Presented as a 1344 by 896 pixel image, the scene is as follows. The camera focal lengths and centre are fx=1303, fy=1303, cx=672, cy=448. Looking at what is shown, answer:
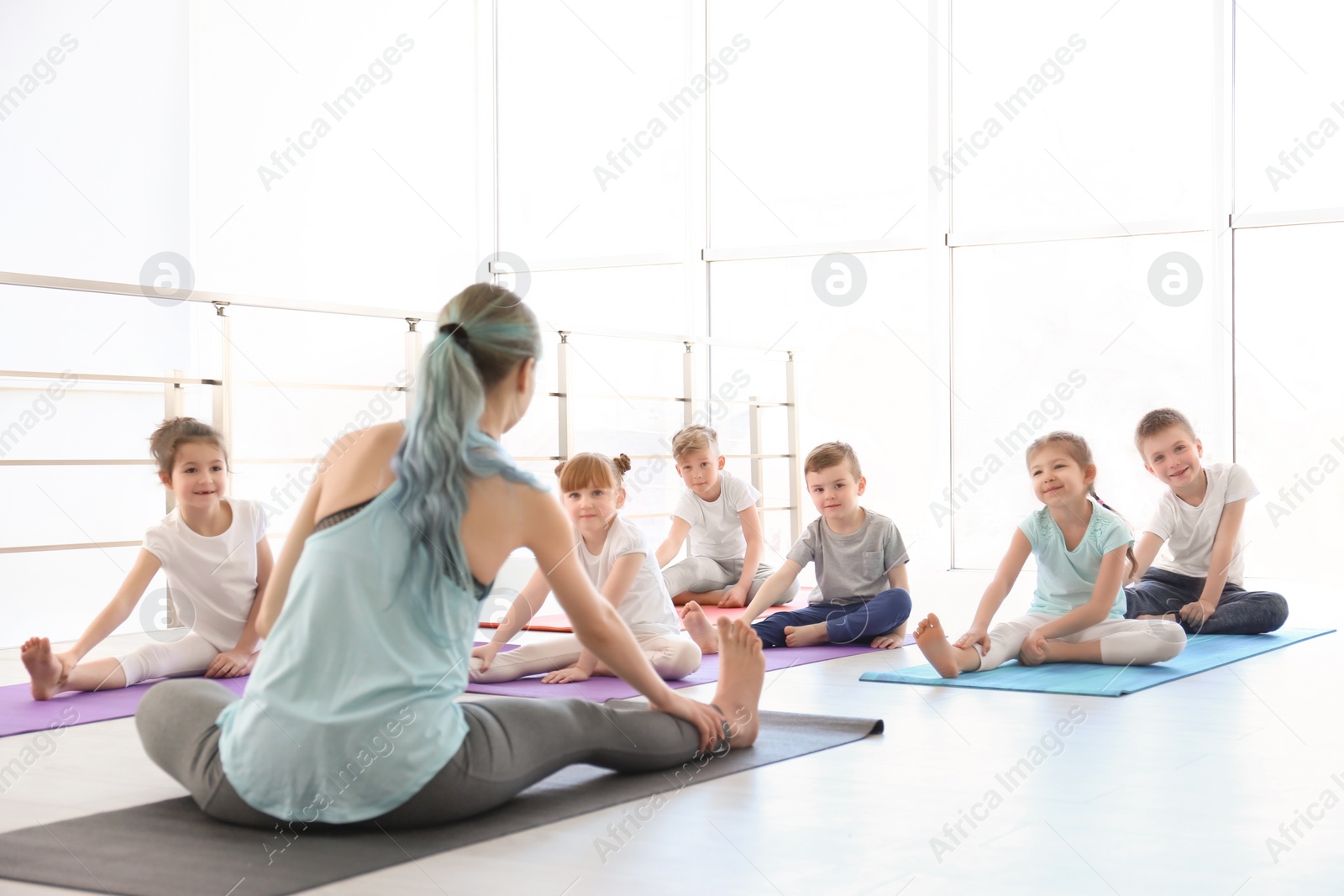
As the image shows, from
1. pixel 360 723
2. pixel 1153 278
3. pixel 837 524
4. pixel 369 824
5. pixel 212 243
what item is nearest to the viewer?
pixel 360 723

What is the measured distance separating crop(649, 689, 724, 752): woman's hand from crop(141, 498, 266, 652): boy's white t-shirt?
138cm

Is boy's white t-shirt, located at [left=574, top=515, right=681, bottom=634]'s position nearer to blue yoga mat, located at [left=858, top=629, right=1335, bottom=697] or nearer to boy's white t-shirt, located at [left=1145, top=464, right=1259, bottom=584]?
blue yoga mat, located at [left=858, top=629, right=1335, bottom=697]

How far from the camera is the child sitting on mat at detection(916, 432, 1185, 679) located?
2.57m

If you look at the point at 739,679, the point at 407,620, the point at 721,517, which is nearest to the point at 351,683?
the point at 407,620

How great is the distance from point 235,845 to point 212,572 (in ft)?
4.76

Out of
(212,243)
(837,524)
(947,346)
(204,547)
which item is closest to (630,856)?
(204,547)

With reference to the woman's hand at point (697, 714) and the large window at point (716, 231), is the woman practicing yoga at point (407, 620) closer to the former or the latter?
the woman's hand at point (697, 714)

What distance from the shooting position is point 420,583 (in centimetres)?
131

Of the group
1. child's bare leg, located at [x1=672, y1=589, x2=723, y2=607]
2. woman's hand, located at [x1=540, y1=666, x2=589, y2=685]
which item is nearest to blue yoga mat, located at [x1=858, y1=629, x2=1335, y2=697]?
woman's hand, located at [x1=540, y1=666, x2=589, y2=685]

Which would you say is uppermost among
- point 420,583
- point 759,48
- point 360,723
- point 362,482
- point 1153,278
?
point 759,48

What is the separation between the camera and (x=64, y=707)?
89.6 inches

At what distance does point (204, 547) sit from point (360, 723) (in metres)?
1.55

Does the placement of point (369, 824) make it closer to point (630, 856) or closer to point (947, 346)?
point (630, 856)

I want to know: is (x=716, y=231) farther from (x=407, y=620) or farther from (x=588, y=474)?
(x=407, y=620)
